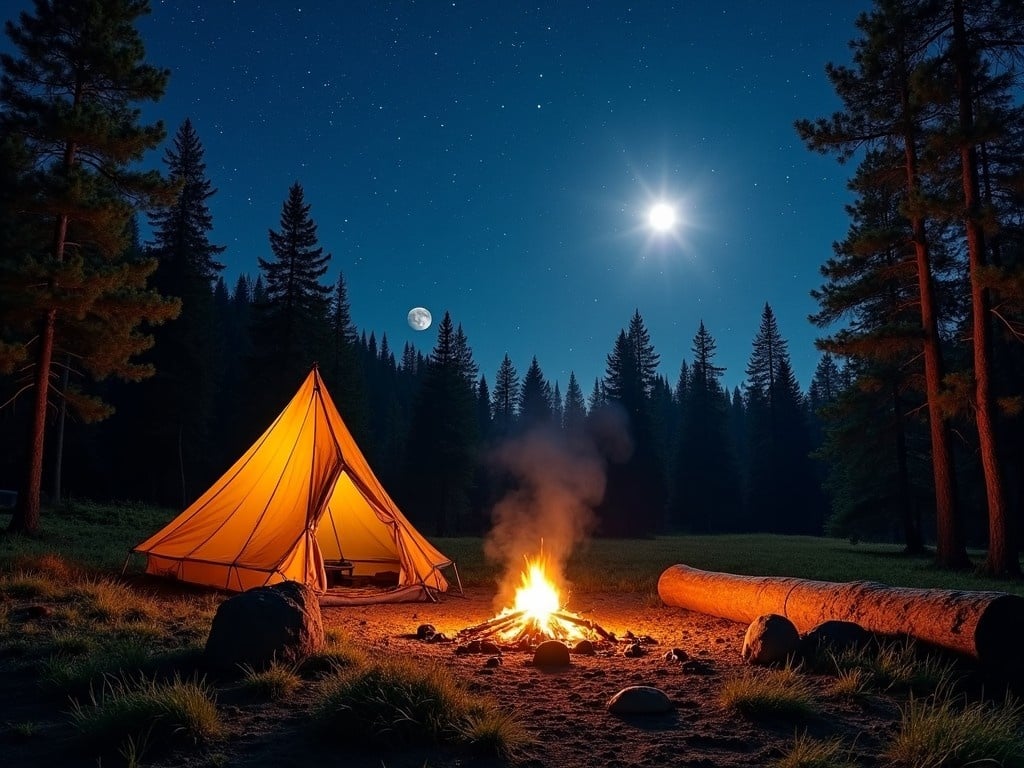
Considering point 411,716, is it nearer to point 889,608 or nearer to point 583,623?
point 583,623

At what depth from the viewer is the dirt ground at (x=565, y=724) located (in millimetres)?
3875

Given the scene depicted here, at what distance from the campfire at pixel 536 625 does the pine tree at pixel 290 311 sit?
24.3 meters

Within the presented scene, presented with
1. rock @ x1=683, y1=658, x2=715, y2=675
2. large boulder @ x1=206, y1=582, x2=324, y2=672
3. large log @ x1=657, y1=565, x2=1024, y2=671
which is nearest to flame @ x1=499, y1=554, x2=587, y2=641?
rock @ x1=683, y1=658, x2=715, y2=675

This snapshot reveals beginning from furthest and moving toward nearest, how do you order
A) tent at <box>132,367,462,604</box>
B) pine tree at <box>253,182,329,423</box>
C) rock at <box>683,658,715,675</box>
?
pine tree at <box>253,182,329,423</box>, tent at <box>132,367,462,604</box>, rock at <box>683,658,715,675</box>

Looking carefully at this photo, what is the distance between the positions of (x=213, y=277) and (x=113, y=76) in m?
19.5

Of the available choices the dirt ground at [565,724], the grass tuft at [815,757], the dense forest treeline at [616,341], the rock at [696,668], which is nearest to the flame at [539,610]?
the dirt ground at [565,724]

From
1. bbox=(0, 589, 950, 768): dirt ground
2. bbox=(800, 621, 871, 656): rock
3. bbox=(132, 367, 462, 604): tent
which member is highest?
bbox=(132, 367, 462, 604): tent

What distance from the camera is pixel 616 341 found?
46031mm

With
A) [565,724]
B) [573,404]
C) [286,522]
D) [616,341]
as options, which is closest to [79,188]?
[286,522]

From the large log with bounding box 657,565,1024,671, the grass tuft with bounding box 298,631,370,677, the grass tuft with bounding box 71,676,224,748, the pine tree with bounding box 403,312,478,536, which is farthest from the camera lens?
the pine tree with bounding box 403,312,478,536

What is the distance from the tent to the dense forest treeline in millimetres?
5251

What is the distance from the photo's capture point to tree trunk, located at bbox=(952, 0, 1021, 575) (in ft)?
44.9

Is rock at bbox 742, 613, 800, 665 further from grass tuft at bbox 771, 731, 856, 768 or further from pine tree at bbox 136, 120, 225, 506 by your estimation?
pine tree at bbox 136, 120, 225, 506

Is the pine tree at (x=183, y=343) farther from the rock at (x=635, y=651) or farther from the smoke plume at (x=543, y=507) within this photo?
the rock at (x=635, y=651)
